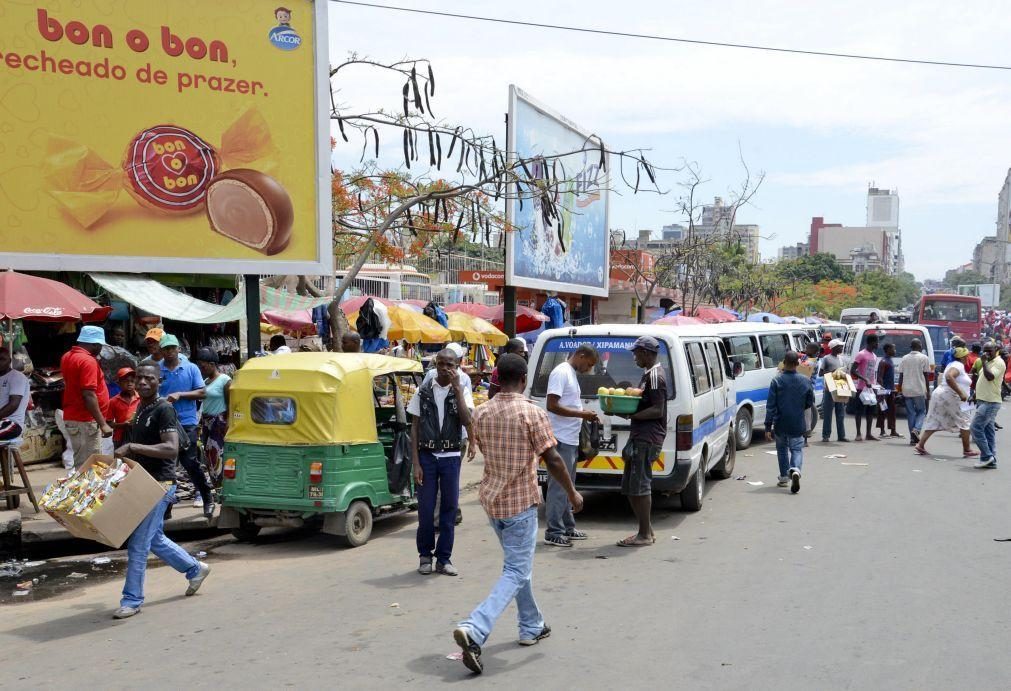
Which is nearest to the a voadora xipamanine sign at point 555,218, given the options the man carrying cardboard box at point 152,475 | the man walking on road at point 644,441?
the man walking on road at point 644,441

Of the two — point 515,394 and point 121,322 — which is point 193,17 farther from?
point 515,394

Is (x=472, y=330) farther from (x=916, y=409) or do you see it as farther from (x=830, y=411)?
(x=916, y=409)

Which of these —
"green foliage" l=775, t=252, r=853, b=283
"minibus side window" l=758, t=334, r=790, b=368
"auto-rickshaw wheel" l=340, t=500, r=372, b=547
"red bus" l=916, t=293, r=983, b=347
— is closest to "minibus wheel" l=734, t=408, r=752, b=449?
"minibus side window" l=758, t=334, r=790, b=368

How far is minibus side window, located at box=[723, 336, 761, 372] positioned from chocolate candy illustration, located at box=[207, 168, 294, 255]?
284 inches

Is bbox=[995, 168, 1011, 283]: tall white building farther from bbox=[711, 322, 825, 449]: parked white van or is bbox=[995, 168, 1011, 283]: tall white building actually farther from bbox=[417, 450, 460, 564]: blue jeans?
bbox=[417, 450, 460, 564]: blue jeans

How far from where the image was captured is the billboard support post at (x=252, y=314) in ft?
39.6

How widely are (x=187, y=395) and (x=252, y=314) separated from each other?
3.42m

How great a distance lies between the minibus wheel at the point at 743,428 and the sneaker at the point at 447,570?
8800 millimetres

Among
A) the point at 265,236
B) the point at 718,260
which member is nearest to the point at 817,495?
the point at 265,236

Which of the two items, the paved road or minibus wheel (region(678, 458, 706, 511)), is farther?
minibus wheel (region(678, 458, 706, 511))

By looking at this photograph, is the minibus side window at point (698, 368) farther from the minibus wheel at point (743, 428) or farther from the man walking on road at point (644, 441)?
the minibus wheel at point (743, 428)

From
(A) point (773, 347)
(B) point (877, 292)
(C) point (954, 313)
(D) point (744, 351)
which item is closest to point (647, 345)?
(D) point (744, 351)

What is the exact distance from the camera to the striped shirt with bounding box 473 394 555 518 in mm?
5176

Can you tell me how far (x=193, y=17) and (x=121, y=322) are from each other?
5.13 metres
